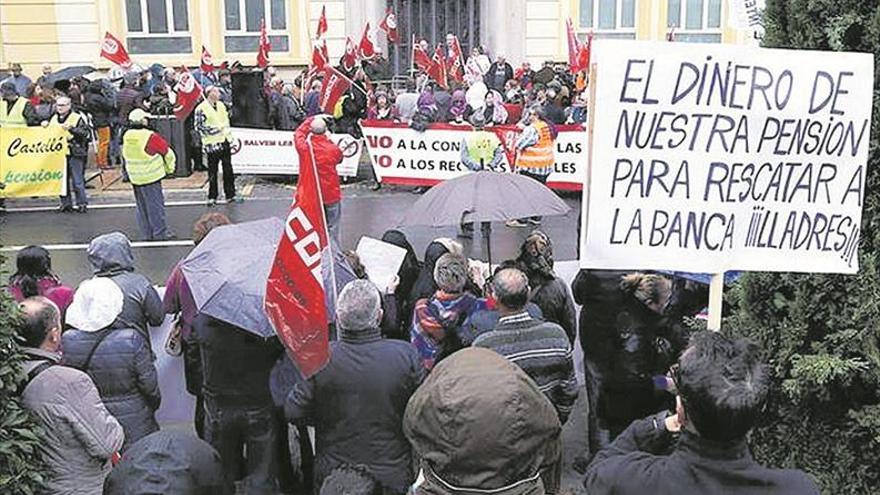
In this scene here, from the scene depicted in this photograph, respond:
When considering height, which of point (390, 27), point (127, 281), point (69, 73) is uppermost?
point (390, 27)

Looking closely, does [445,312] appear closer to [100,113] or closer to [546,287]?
[546,287]

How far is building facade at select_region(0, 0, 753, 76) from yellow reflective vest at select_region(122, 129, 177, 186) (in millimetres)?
13742

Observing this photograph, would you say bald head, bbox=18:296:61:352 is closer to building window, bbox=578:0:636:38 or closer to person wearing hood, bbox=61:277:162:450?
person wearing hood, bbox=61:277:162:450

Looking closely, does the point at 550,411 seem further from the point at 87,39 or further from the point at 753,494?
the point at 87,39

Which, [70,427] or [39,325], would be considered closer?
[70,427]

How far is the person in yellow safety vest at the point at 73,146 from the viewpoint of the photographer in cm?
1455

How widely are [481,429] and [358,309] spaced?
7.84 ft

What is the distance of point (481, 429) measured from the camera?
226cm

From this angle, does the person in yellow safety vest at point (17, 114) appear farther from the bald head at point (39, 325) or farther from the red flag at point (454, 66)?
the bald head at point (39, 325)

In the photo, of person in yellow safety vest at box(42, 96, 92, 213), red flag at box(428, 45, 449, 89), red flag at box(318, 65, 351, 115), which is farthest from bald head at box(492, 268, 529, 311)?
red flag at box(428, 45, 449, 89)

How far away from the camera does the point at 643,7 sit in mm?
27359

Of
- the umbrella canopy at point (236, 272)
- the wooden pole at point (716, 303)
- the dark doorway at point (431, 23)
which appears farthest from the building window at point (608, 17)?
the wooden pole at point (716, 303)

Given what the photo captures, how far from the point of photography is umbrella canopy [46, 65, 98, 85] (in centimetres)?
2162

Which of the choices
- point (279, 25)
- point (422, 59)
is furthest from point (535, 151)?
point (279, 25)
